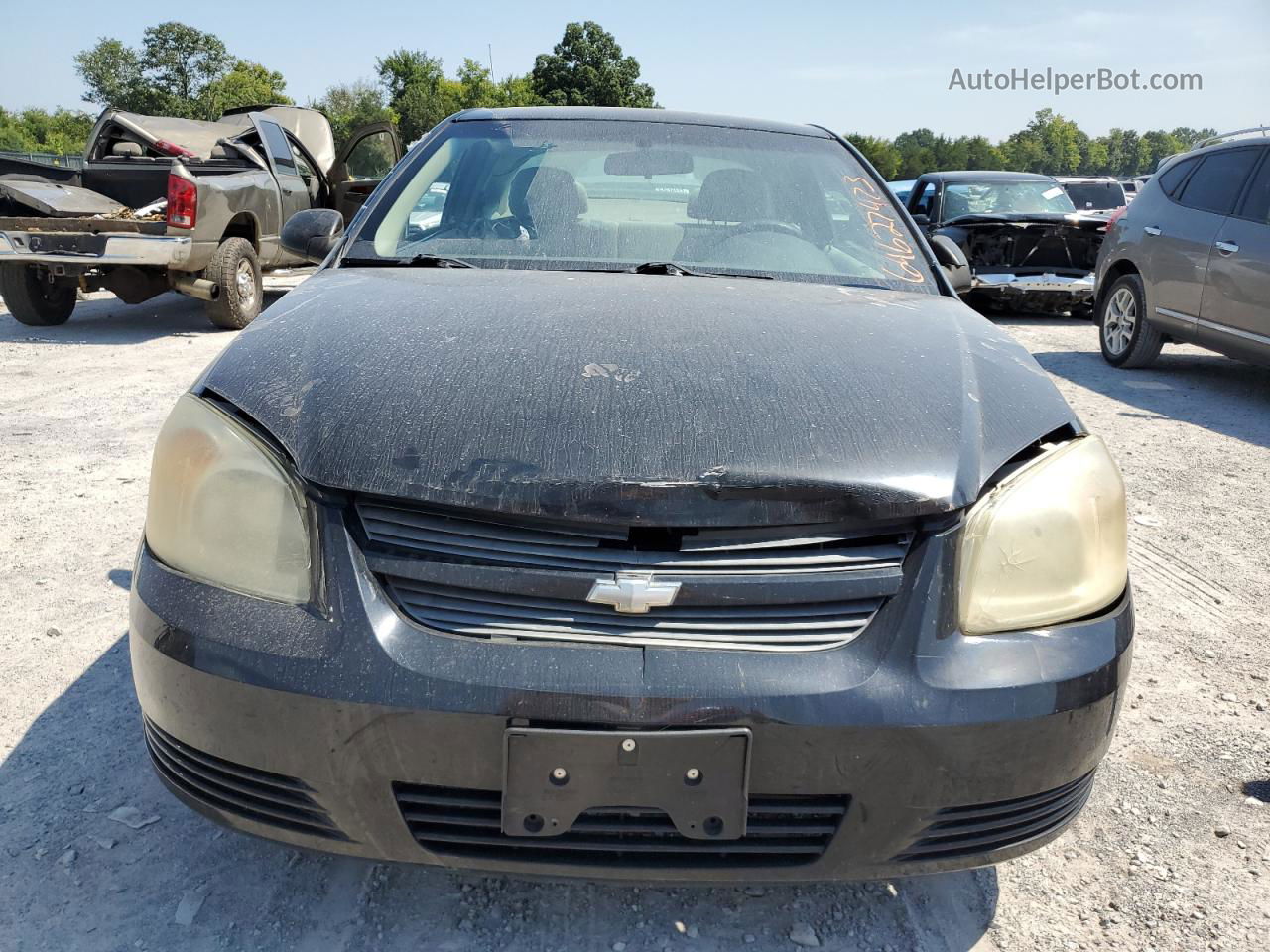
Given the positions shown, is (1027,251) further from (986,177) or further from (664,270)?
(664,270)

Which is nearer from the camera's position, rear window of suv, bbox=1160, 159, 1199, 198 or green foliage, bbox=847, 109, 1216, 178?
rear window of suv, bbox=1160, 159, 1199, 198

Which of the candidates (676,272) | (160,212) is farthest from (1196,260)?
(160,212)

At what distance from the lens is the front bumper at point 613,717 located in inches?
55.2

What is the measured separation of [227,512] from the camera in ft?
5.23

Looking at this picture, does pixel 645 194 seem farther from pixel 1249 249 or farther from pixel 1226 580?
pixel 1249 249

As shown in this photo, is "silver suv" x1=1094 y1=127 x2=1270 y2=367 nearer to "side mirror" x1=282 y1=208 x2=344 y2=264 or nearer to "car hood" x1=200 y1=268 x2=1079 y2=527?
"car hood" x1=200 y1=268 x2=1079 y2=527

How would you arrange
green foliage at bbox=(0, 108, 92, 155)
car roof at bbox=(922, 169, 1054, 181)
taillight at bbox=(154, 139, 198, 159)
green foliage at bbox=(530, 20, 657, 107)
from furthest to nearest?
green foliage at bbox=(530, 20, 657, 107)
green foliage at bbox=(0, 108, 92, 155)
car roof at bbox=(922, 169, 1054, 181)
taillight at bbox=(154, 139, 198, 159)

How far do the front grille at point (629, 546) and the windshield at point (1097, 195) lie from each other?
1512cm

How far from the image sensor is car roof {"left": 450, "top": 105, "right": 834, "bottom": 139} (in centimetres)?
298

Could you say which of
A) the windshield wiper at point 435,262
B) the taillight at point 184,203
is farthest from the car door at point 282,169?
the windshield wiper at point 435,262

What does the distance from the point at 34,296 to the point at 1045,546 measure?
8.56 m

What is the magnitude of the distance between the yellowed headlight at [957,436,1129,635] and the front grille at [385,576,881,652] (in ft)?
0.61

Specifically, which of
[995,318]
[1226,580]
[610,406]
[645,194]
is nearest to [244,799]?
[610,406]

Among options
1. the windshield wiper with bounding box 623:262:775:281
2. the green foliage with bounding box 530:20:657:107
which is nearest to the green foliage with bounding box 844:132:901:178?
the green foliage with bounding box 530:20:657:107
